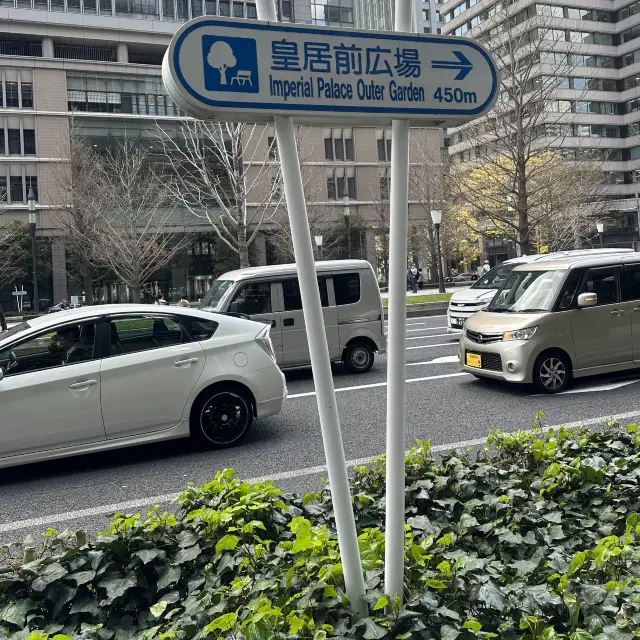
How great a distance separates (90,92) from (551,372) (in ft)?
149

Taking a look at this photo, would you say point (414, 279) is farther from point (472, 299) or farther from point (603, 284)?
point (603, 284)

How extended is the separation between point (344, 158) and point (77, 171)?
22.2 m

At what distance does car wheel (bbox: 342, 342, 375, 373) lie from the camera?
11836 millimetres

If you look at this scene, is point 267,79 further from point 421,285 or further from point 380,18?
point 421,285

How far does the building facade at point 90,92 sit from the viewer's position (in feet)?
149

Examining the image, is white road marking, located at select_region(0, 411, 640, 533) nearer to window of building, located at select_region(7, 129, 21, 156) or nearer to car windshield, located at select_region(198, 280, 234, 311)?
car windshield, located at select_region(198, 280, 234, 311)

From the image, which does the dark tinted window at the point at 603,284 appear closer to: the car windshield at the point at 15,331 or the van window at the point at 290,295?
the van window at the point at 290,295

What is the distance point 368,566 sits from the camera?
8.98 feet

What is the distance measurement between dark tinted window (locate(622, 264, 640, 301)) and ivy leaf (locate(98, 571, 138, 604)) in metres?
8.45

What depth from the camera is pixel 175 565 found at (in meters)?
2.94

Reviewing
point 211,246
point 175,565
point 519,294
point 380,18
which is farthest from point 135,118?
point 175,565

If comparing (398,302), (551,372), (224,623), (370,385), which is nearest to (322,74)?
(398,302)

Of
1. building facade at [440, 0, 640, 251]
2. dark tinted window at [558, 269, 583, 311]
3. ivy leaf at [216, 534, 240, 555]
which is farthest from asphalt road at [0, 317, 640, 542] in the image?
building facade at [440, 0, 640, 251]

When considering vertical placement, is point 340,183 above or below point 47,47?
below
